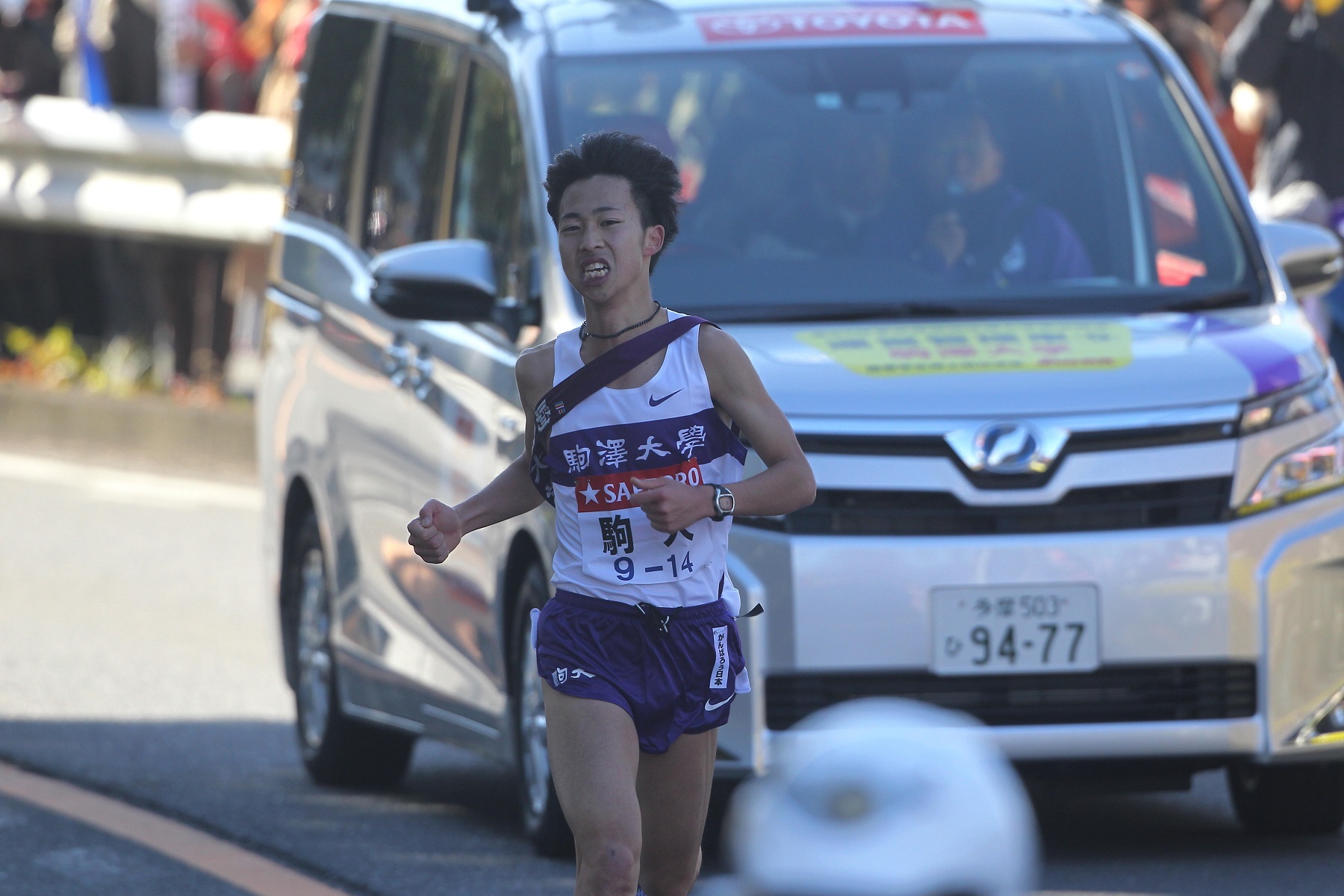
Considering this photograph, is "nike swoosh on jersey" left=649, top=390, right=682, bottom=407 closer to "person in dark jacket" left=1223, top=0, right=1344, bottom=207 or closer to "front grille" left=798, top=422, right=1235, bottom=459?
"front grille" left=798, top=422, right=1235, bottom=459

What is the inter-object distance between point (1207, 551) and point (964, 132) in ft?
5.07

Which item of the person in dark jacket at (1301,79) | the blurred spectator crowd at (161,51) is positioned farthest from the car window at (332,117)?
the blurred spectator crowd at (161,51)

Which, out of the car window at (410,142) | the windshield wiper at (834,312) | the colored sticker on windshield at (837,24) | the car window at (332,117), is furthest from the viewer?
the car window at (332,117)

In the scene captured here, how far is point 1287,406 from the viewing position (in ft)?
18.9

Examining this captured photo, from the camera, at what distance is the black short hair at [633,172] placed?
3947 mm

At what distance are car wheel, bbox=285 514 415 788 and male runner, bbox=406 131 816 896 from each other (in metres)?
3.39

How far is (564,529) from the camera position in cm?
406

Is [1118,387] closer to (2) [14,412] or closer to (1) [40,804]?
(1) [40,804]

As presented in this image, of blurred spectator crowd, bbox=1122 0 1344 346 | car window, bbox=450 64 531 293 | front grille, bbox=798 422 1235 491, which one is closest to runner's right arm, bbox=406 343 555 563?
front grille, bbox=798 422 1235 491

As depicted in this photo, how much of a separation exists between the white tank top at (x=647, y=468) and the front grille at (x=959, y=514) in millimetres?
1442

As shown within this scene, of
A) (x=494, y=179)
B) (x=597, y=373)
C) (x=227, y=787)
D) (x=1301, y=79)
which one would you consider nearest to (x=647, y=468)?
(x=597, y=373)

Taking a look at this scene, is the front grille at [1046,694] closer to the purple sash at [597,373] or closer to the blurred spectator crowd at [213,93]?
the purple sash at [597,373]

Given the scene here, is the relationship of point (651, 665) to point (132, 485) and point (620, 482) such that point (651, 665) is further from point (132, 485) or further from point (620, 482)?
point (132, 485)

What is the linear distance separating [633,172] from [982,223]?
8.81ft
